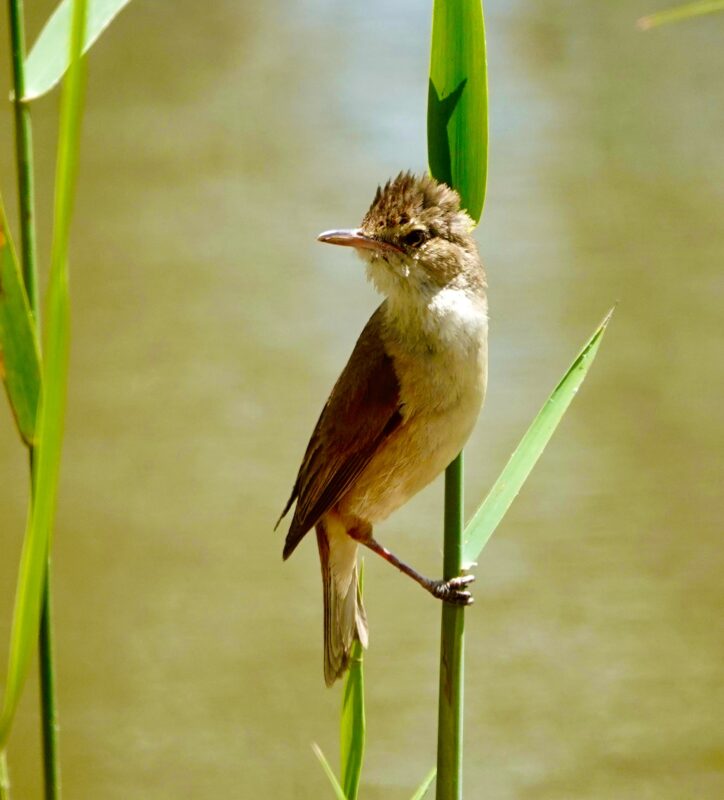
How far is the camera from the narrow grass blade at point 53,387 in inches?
19.9

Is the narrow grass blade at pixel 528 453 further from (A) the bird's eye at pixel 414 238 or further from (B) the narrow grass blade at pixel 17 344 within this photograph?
(B) the narrow grass blade at pixel 17 344

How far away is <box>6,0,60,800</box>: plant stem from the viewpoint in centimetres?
79

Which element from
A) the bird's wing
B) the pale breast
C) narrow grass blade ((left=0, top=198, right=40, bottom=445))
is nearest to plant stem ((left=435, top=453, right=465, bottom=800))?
the pale breast

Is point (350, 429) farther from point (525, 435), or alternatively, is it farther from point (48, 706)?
point (48, 706)

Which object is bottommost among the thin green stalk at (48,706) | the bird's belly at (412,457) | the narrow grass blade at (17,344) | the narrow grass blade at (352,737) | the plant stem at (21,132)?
the narrow grass blade at (352,737)

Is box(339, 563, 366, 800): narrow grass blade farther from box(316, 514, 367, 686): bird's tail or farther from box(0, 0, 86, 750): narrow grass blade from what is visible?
box(0, 0, 86, 750): narrow grass blade

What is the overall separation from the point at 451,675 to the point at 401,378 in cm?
50

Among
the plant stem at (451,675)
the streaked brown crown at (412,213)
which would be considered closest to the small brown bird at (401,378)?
the streaked brown crown at (412,213)

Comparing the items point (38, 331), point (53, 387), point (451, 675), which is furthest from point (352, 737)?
point (53, 387)

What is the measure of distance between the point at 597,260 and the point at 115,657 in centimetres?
183

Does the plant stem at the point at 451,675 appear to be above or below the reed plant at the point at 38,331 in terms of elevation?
below

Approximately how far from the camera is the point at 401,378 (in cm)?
144

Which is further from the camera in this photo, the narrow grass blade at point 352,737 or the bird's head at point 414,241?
the bird's head at point 414,241

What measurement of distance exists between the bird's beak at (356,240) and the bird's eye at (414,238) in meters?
0.02
